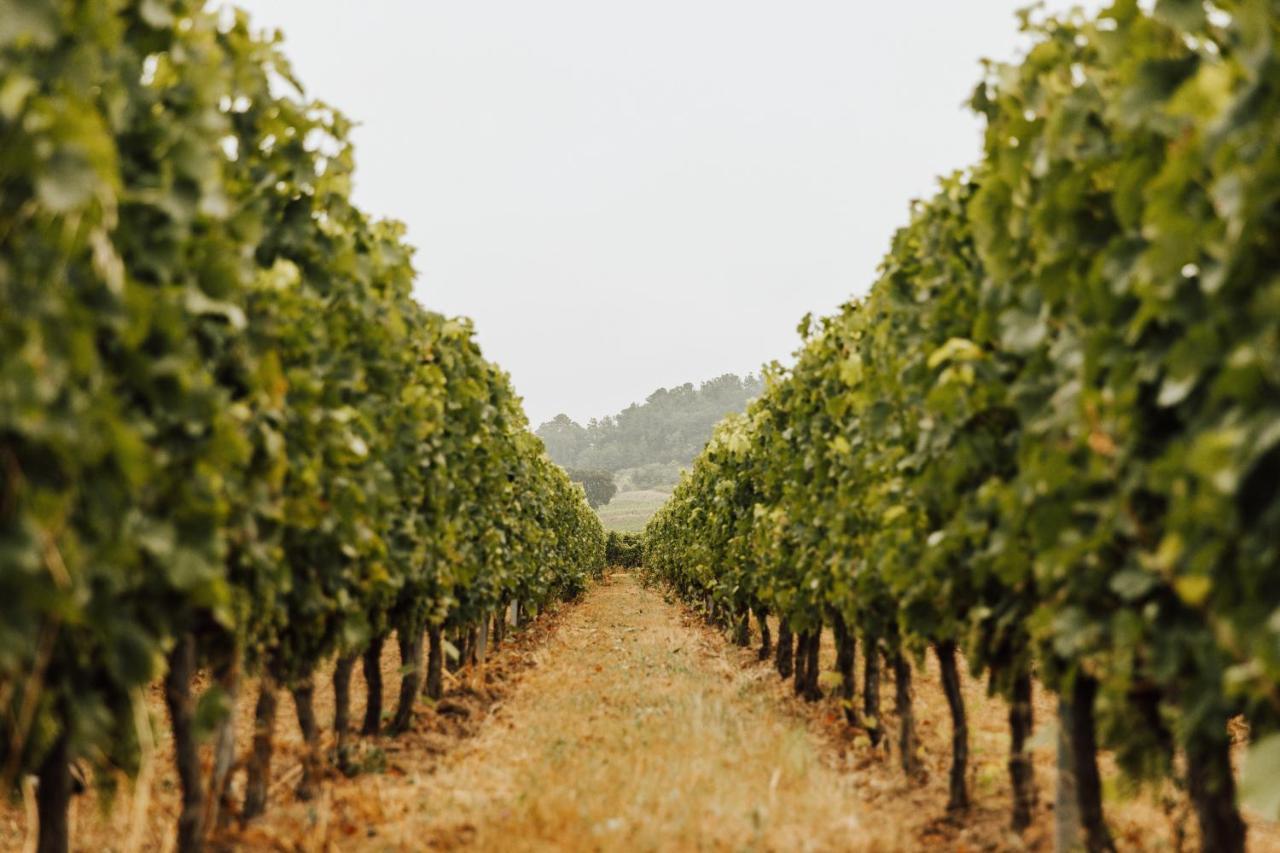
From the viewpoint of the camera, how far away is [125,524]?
3.66m

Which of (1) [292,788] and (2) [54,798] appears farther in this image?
(1) [292,788]

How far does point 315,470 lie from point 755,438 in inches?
429

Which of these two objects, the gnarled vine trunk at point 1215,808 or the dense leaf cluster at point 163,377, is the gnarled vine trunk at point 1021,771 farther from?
the dense leaf cluster at point 163,377

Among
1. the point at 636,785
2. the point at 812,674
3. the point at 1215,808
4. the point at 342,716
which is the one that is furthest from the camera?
the point at 812,674

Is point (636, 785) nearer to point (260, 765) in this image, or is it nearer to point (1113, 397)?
point (260, 765)

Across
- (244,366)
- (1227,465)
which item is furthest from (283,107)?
(1227,465)

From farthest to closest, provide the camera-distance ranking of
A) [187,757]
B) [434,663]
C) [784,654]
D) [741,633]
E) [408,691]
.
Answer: [741,633] → [784,654] → [434,663] → [408,691] → [187,757]

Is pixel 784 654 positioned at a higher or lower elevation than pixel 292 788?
lower

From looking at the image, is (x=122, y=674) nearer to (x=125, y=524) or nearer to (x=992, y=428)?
(x=125, y=524)

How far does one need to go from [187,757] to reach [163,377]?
234 centimetres

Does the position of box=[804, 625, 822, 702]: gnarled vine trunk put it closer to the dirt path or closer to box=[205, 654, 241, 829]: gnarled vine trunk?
the dirt path

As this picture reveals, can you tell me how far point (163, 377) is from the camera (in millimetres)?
4125

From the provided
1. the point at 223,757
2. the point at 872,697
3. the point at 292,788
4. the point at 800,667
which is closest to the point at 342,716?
the point at 292,788

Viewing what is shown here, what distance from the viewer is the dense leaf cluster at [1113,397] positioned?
3.25 m
